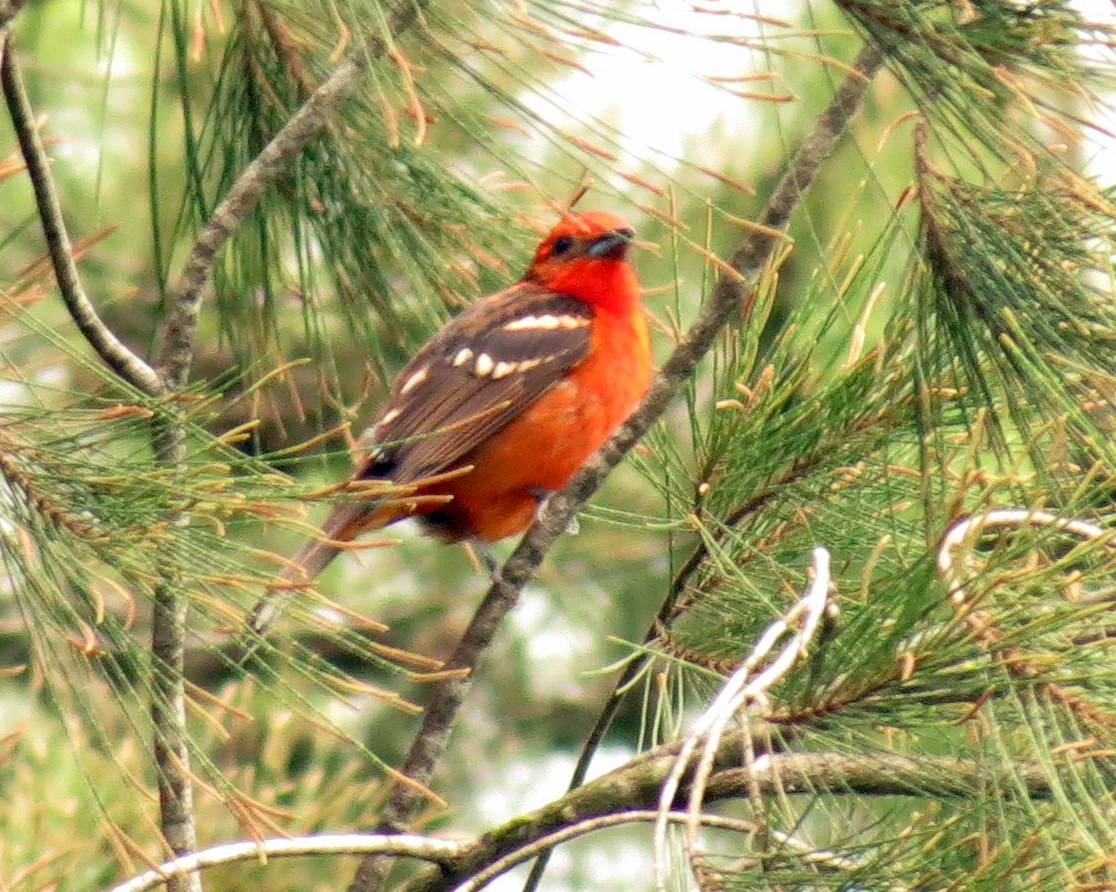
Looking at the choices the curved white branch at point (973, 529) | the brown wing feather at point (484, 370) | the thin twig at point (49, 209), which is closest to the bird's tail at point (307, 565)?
the brown wing feather at point (484, 370)

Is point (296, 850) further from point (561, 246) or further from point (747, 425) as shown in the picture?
point (561, 246)

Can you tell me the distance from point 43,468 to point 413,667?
3.71 metres

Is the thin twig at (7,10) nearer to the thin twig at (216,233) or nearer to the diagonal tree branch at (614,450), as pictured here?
the thin twig at (216,233)

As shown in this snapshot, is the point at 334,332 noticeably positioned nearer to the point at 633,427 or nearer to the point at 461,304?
the point at 461,304

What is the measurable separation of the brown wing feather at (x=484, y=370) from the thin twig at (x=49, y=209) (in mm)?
1370

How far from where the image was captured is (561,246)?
410 cm

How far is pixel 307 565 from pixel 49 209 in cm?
126

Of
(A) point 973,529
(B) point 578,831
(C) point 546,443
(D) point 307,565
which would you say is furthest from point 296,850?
(C) point 546,443

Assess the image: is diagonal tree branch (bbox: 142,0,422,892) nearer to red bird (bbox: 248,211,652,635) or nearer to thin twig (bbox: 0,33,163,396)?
thin twig (bbox: 0,33,163,396)

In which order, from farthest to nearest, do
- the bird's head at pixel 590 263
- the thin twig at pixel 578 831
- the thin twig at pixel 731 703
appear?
1. the bird's head at pixel 590 263
2. the thin twig at pixel 578 831
3. the thin twig at pixel 731 703

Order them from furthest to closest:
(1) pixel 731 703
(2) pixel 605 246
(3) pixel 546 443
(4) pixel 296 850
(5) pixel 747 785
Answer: (2) pixel 605 246 → (3) pixel 546 443 → (4) pixel 296 850 → (5) pixel 747 785 → (1) pixel 731 703

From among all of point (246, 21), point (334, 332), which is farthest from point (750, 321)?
→ point (334, 332)

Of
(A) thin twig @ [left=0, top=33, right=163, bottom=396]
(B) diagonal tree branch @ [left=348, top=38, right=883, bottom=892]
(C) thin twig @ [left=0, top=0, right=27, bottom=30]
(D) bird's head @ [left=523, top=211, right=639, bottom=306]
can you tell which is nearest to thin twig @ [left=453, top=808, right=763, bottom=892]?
(B) diagonal tree branch @ [left=348, top=38, right=883, bottom=892]

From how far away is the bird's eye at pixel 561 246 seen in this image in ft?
13.4
